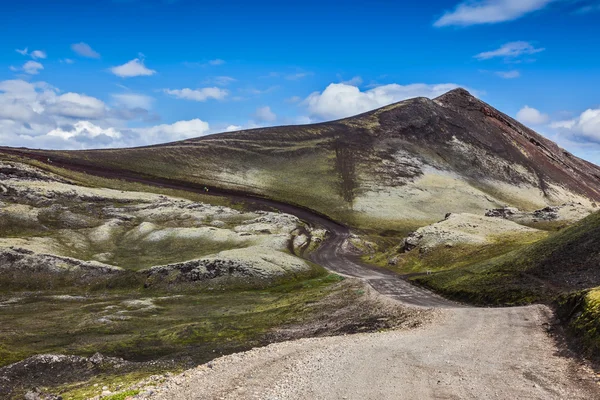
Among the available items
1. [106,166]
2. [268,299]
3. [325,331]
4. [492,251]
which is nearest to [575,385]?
[325,331]

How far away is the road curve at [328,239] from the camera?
198 feet

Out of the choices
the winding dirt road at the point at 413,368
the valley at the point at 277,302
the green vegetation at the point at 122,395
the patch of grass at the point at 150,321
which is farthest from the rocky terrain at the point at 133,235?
the green vegetation at the point at 122,395

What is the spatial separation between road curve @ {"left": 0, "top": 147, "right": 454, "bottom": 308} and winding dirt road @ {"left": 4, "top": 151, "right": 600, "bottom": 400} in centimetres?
1803

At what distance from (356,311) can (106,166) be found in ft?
584

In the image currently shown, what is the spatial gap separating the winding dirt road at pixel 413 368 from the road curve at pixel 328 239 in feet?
59.1

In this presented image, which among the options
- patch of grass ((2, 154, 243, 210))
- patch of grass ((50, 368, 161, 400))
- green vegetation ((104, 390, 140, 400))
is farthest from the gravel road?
patch of grass ((2, 154, 243, 210))

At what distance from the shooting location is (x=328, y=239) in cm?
13638

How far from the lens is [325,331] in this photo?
145 feet

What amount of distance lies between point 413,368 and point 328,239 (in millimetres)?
111090

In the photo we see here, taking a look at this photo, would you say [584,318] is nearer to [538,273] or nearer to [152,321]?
[538,273]

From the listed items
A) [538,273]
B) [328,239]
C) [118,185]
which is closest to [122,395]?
[538,273]

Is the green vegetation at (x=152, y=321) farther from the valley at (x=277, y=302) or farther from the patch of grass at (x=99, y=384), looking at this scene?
the valley at (x=277, y=302)

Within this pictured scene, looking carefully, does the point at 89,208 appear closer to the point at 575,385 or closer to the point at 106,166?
the point at 106,166

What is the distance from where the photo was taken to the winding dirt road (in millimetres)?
21750
